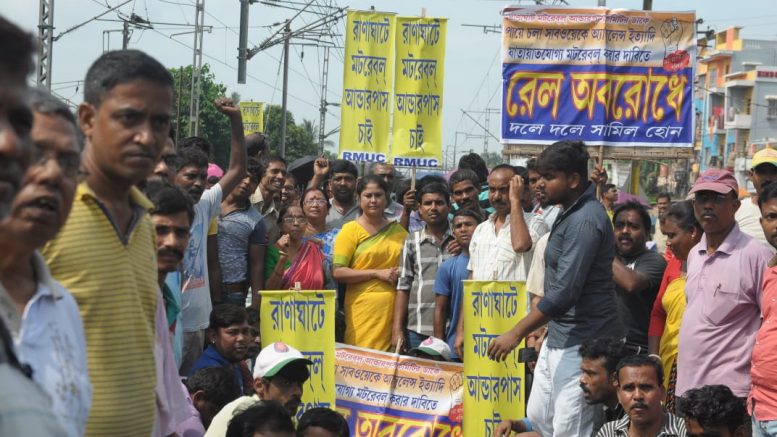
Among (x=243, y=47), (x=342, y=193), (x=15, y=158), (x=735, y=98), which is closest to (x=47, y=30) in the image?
(x=243, y=47)

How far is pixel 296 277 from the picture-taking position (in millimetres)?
8461

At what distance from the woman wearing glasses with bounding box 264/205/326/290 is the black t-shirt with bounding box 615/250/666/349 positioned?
221 centimetres

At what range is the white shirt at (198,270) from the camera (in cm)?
656

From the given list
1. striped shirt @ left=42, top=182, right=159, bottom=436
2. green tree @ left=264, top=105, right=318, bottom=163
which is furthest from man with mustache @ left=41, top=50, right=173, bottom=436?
green tree @ left=264, top=105, right=318, bottom=163

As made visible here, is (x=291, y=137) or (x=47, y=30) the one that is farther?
(x=291, y=137)

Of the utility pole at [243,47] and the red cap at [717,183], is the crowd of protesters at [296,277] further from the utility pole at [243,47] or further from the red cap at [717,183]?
the utility pole at [243,47]

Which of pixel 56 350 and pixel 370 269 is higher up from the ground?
pixel 56 350

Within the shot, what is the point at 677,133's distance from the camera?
37.9ft

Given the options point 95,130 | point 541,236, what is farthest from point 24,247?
point 541,236

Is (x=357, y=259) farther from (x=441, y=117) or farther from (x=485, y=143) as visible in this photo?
(x=485, y=143)

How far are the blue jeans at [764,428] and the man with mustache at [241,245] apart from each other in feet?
12.1

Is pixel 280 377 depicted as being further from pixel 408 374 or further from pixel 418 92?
pixel 418 92

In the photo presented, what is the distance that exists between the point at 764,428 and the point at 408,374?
2828 millimetres

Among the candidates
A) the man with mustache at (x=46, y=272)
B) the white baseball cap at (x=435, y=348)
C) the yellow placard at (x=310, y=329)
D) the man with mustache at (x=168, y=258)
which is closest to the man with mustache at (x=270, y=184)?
the yellow placard at (x=310, y=329)
